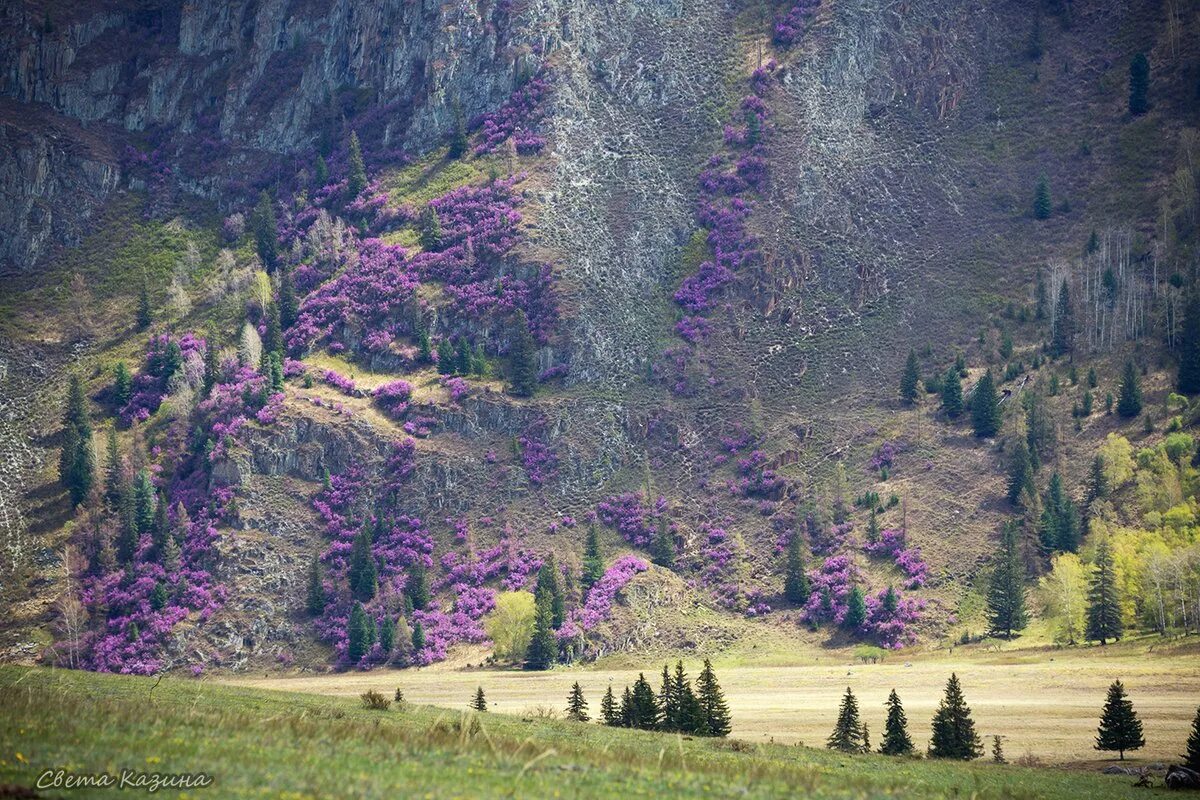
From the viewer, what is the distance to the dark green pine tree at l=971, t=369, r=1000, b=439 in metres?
134

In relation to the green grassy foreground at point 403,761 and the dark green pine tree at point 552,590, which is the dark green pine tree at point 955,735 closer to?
the green grassy foreground at point 403,761

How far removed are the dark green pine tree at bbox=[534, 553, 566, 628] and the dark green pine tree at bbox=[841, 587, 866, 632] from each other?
2952 cm

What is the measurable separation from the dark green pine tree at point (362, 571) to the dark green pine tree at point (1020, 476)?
70305mm

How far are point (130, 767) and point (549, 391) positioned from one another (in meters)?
120

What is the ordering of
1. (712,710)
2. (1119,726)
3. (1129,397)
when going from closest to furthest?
1. (1119,726)
2. (712,710)
3. (1129,397)

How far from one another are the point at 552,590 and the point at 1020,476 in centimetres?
5182

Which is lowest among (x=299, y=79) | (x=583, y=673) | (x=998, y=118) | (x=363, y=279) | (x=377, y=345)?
(x=583, y=673)

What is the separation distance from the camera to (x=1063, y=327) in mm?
143375

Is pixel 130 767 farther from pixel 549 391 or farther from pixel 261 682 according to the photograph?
pixel 549 391

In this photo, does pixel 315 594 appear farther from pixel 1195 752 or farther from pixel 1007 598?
pixel 1195 752

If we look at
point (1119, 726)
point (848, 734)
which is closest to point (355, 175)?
point (848, 734)

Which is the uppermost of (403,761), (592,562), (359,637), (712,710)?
(592,562)

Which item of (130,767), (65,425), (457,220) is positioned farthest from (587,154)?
(130,767)

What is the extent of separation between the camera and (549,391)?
5920 inches
